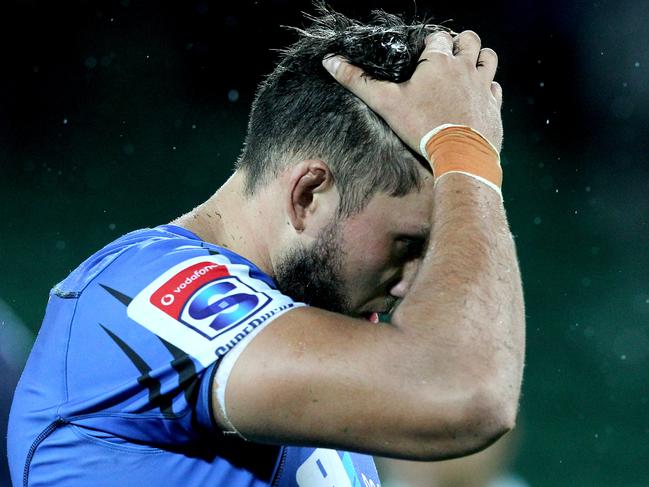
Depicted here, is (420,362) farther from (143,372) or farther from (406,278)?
(406,278)

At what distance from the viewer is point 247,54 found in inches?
226

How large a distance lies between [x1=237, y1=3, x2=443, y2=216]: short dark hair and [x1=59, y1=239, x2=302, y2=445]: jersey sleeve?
328 mm

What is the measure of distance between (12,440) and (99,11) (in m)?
4.52

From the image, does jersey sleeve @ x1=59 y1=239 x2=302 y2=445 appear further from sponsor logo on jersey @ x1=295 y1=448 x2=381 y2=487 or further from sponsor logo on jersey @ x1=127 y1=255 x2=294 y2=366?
sponsor logo on jersey @ x1=295 y1=448 x2=381 y2=487

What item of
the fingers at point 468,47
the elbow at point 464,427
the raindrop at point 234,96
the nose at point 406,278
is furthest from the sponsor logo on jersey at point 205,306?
the raindrop at point 234,96

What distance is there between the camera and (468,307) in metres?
1.28

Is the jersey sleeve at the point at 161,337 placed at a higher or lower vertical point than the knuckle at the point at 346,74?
lower

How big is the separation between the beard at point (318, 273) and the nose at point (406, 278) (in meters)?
0.09

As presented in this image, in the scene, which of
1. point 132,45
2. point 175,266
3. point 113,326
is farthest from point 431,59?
point 132,45

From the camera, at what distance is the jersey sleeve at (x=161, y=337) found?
1.31m

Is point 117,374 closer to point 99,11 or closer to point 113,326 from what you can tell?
point 113,326

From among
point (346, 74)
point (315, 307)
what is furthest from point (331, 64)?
point (315, 307)

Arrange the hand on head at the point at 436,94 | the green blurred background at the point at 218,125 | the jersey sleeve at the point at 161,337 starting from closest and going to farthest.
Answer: the jersey sleeve at the point at 161,337 → the hand on head at the point at 436,94 → the green blurred background at the point at 218,125

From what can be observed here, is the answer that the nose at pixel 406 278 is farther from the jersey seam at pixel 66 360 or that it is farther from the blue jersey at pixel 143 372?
the jersey seam at pixel 66 360
